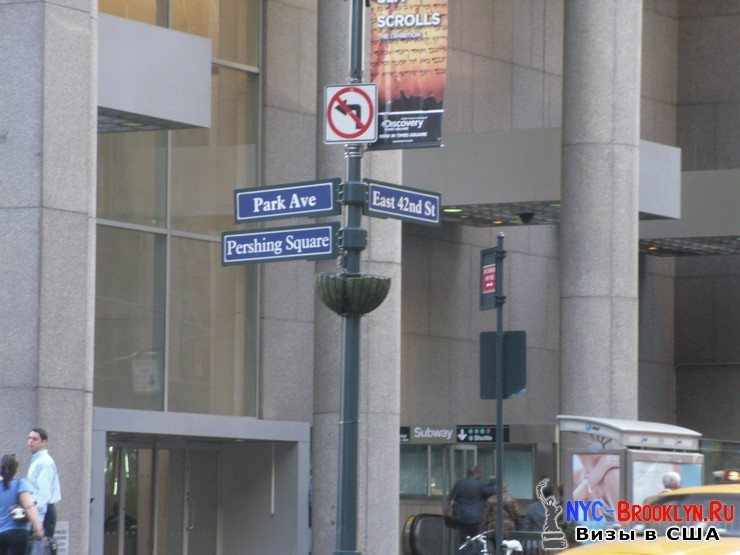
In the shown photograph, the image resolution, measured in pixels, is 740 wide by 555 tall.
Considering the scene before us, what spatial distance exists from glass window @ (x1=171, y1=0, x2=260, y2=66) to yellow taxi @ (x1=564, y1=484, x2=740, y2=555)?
11853mm

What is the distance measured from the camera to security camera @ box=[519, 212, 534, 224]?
29.7 meters

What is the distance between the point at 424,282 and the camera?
31109mm

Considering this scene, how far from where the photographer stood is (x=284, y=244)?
15211mm

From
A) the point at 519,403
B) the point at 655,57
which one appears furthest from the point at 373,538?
the point at 655,57

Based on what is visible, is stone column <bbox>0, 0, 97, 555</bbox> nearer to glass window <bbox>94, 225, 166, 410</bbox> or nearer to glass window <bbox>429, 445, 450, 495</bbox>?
glass window <bbox>94, 225, 166, 410</bbox>

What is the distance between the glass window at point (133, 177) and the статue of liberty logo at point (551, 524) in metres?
6.44

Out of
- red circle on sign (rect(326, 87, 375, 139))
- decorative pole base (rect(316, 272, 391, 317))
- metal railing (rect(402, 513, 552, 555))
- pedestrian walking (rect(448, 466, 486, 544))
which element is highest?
red circle on sign (rect(326, 87, 375, 139))

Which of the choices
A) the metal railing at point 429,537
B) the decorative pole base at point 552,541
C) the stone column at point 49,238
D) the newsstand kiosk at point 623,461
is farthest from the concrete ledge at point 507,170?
the stone column at point 49,238

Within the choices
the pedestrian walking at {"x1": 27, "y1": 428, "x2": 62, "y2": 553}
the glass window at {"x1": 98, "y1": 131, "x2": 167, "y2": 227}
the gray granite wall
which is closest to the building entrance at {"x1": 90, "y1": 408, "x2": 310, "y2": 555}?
the glass window at {"x1": 98, "y1": 131, "x2": 167, "y2": 227}

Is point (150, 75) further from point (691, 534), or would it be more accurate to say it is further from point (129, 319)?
point (691, 534)

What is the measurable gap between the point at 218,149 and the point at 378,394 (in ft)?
15.0

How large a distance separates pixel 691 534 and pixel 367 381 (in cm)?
922

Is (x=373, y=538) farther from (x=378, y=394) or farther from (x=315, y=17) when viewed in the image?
(x=315, y=17)

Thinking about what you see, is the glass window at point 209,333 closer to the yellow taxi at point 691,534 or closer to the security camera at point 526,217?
the security camera at point 526,217
